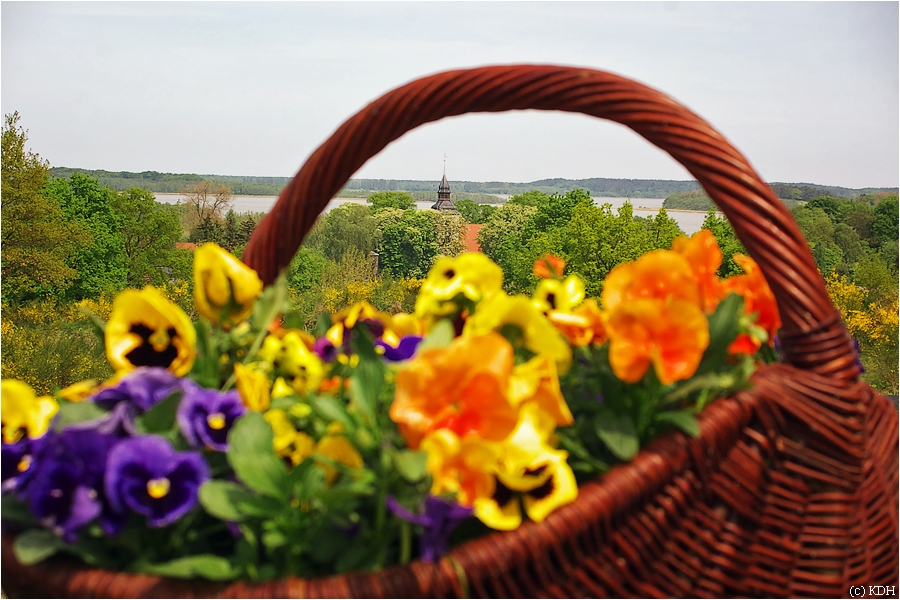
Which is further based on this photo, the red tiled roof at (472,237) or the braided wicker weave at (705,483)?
the red tiled roof at (472,237)

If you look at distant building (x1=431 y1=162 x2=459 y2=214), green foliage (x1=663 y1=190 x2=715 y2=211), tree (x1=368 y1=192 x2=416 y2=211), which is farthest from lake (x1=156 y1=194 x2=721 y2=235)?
distant building (x1=431 y1=162 x2=459 y2=214)

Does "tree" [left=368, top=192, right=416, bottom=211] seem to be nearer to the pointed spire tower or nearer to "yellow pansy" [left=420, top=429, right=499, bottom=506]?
the pointed spire tower

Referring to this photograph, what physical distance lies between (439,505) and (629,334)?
223mm

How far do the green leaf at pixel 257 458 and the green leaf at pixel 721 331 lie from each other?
1.27 ft

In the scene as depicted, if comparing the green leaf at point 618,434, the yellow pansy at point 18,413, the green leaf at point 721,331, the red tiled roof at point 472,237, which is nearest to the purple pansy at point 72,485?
the yellow pansy at point 18,413

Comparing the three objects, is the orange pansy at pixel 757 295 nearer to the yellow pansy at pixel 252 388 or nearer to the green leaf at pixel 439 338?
the green leaf at pixel 439 338

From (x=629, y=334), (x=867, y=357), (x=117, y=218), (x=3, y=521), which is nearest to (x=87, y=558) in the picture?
(x=3, y=521)

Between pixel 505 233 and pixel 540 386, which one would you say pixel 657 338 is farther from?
pixel 505 233

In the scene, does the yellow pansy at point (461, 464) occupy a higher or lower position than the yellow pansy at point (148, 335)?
lower

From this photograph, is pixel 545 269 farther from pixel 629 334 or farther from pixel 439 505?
pixel 439 505

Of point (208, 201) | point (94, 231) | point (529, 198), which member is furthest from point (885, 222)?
point (94, 231)

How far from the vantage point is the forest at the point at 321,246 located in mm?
11102

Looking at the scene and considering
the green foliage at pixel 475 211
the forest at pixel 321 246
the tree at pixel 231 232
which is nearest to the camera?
the forest at pixel 321 246

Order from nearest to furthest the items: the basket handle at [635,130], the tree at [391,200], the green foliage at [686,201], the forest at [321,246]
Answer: the basket handle at [635,130], the forest at [321,246], the green foliage at [686,201], the tree at [391,200]
